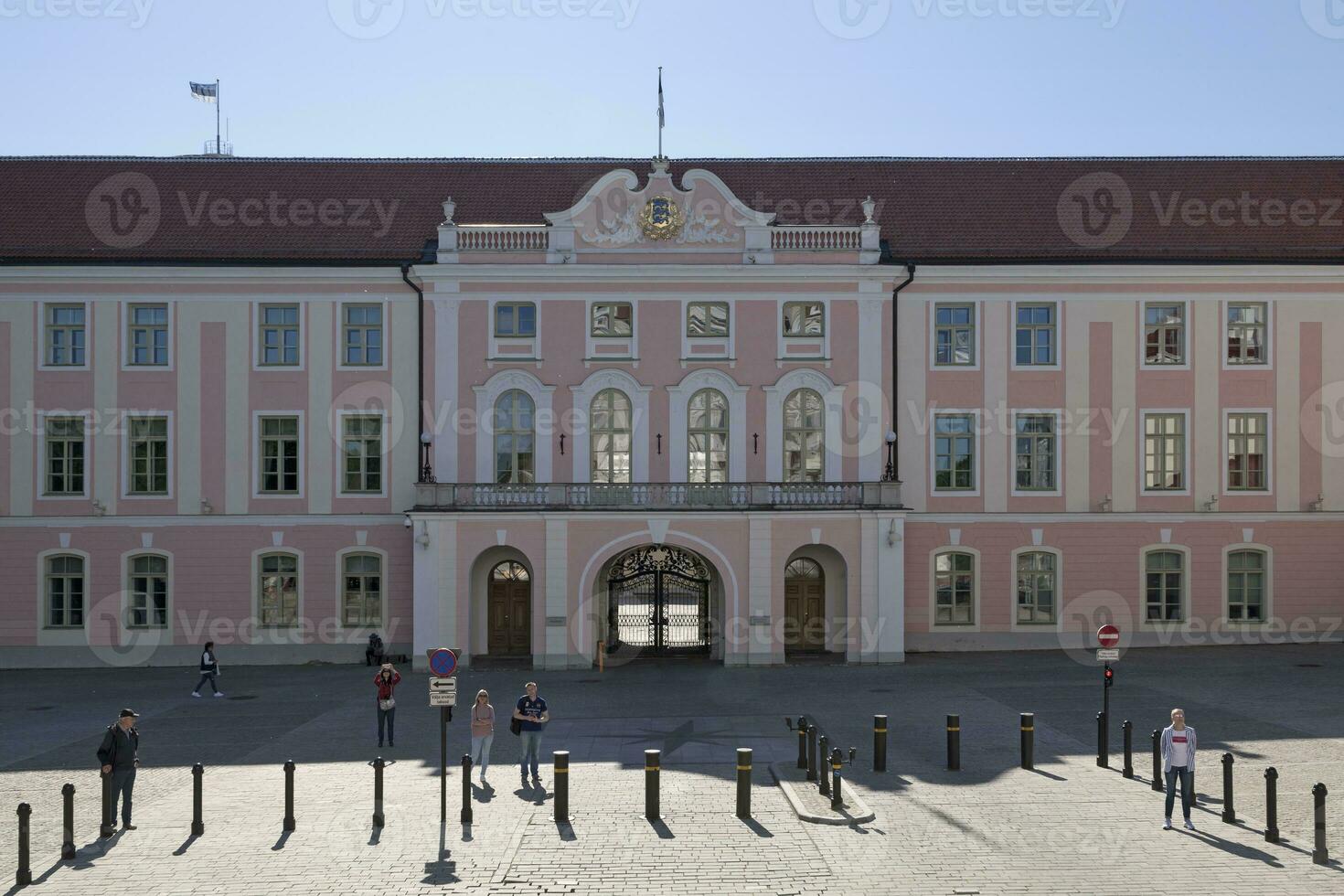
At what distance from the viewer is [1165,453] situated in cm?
3488

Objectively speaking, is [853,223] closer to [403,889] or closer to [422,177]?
[422,177]

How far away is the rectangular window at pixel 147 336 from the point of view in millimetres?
34500

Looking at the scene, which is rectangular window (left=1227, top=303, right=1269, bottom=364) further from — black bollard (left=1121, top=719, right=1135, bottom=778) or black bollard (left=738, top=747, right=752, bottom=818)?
black bollard (left=738, top=747, right=752, bottom=818)

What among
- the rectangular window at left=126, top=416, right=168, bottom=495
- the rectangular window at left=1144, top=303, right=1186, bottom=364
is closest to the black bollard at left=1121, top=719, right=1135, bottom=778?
the rectangular window at left=1144, top=303, right=1186, bottom=364

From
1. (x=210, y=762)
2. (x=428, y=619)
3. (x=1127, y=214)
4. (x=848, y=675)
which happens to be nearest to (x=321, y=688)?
(x=428, y=619)

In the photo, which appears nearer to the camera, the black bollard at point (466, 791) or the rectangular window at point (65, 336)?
the black bollard at point (466, 791)

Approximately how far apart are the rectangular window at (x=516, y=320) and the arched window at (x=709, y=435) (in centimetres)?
338

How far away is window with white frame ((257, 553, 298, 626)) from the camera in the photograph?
113ft

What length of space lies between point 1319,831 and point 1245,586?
870 inches

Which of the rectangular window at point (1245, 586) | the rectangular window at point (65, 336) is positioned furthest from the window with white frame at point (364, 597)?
the rectangular window at point (1245, 586)

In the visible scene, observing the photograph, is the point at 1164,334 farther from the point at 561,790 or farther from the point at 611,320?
the point at 561,790

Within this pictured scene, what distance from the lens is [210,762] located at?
66.9 ft

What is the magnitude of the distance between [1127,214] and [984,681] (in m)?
15.3
